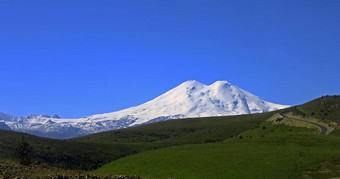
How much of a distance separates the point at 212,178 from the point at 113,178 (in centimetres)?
3593

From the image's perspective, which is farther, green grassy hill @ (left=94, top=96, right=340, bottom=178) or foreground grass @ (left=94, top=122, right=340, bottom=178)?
foreground grass @ (left=94, top=122, right=340, bottom=178)

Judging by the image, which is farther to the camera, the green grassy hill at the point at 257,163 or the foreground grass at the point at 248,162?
the foreground grass at the point at 248,162

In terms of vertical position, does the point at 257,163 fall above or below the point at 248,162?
below

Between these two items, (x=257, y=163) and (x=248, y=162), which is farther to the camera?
(x=248, y=162)

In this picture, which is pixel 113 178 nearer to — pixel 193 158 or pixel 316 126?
pixel 193 158

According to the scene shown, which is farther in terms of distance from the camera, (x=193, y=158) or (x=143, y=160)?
(x=143, y=160)

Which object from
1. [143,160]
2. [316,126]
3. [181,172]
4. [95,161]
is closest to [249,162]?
[181,172]

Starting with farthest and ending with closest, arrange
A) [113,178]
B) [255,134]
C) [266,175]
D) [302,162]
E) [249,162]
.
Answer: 1. [255,134]
2. [249,162]
3. [302,162]
4. [266,175]
5. [113,178]

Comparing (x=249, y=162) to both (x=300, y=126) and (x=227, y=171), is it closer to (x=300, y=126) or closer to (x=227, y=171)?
(x=227, y=171)

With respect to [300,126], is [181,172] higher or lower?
lower

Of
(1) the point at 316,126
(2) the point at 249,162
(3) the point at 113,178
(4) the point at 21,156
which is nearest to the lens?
(3) the point at 113,178

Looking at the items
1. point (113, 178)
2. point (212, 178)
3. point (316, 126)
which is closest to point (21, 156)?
point (212, 178)

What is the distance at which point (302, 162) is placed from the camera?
239 ft

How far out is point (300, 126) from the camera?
479 ft
